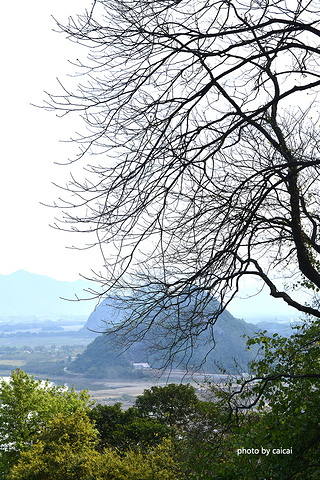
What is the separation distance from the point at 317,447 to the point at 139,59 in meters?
4.08

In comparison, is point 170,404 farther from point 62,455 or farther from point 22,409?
point 62,455

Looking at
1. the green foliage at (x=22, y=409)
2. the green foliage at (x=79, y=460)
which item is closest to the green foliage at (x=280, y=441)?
the green foliage at (x=79, y=460)

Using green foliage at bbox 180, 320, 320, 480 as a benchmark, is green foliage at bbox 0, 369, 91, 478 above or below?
below

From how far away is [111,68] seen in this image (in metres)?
3.35

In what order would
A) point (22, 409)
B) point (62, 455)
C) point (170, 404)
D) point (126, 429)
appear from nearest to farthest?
1. point (62, 455)
2. point (22, 409)
3. point (126, 429)
4. point (170, 404)

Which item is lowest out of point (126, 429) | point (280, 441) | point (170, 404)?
point (126, 429)

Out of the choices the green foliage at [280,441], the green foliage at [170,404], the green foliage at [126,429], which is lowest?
the green foliage at [126,429]

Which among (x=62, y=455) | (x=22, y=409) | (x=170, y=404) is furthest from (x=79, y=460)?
(x=170, y=404)

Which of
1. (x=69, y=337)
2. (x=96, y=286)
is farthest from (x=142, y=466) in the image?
(x=69, y=337)

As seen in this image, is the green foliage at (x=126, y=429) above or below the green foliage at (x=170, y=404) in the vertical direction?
below

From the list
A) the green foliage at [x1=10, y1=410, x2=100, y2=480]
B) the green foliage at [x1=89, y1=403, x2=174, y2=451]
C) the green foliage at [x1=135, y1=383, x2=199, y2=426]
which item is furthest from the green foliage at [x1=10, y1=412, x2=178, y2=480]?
the green foliage at [x1=135, y1=383, x2=199, y2=426]

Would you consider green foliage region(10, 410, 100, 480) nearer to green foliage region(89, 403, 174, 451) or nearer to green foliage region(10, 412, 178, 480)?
green foliage region(10, 412, 178, 480)

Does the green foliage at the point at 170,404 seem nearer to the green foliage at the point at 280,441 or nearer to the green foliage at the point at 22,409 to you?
the green foliage at the point at 22,409

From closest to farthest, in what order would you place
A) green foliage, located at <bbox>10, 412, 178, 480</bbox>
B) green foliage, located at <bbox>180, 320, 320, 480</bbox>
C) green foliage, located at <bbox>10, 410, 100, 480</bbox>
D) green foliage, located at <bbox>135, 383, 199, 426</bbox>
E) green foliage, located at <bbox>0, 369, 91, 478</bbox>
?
green foliage, located at <bbox>180, 320, 320, 480</bbox>
green foliage, located at <bbox>10, 412, 178, 480</bbox>
green foliage, located at <bbox>10, 410, 100, 480</bbox>
green foliage, located at <bbox>0, 369, 91, 478</bbox>
green foliage, located at <bbox>135, 383, 199, 426</bbox>
